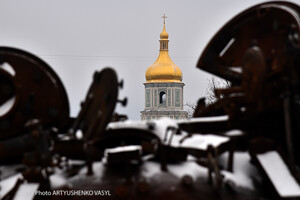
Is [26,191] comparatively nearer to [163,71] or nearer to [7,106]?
[7,106]

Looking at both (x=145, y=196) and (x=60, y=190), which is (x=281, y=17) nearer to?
(x=145, y=196)

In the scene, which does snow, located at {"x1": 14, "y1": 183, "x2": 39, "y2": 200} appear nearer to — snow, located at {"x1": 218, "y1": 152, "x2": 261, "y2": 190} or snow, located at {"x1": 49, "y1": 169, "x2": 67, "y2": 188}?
snow, located at {"x1": 49, "y1": 169, "x2": 67, "y2": 188}

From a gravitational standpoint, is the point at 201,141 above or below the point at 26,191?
above

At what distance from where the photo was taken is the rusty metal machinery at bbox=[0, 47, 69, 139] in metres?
6.42

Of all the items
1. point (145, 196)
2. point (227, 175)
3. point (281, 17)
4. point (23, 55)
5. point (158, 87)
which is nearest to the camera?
point (145, 196)

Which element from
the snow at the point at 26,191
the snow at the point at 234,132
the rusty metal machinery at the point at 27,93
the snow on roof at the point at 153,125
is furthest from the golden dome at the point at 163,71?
the snow at the point at 26,191

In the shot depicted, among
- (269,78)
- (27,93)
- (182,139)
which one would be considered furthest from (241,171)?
(27,93)

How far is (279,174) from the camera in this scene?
532 cm

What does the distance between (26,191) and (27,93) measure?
152cm

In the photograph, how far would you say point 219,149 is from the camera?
5.54m

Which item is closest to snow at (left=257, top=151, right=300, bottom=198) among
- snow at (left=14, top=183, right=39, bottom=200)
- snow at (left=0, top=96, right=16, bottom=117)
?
snow at (left=14, top=183, right=39, bottom=200)

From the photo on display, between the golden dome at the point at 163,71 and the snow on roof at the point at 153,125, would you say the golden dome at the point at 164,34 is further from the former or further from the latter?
the snow on roof at the point at 153,125

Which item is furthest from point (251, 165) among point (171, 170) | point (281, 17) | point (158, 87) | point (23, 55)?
point (158, 87)

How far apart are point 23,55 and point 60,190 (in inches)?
85.8
